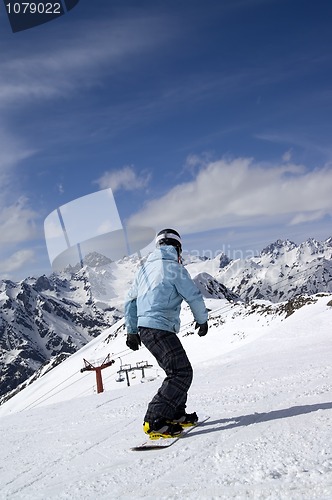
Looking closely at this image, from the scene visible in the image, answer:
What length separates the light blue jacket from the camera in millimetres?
5191

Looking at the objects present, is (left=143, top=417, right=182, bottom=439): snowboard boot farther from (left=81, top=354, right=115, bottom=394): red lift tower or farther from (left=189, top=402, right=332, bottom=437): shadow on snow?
(left=81, top=354, right=115, bottom=394): red lift tower

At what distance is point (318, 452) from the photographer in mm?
3625

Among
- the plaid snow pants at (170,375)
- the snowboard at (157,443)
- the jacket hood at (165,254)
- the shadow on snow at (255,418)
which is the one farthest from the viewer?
the jacket hood at (165,254)

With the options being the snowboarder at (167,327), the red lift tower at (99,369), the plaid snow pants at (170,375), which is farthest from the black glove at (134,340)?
the red lift tower at (99,369)

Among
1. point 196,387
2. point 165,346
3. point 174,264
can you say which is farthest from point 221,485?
point 196,387

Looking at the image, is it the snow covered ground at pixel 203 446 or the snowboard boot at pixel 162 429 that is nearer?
the snow covered ground at pixel 203 446

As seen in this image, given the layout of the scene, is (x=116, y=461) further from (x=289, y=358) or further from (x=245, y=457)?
(x=289, y=358)

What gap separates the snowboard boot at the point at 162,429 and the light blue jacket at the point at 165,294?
3.22ft

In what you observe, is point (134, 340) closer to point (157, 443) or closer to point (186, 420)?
point (186, 420)

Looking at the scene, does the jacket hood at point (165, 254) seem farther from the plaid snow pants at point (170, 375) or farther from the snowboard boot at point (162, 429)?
the snowboard boot at point (162, 429)

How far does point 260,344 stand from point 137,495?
1253 cm

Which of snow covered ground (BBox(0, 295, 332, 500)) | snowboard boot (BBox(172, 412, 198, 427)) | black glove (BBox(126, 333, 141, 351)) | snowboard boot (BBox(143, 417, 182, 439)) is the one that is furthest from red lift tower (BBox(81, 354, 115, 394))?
snowboard boot (BBox(143, 417, 182, 439))

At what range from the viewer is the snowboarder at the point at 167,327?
16.6 ft

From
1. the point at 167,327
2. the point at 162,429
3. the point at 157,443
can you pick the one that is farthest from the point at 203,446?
the point at 167,327
